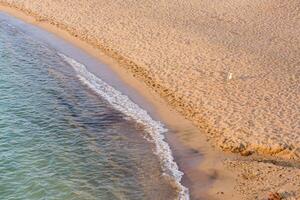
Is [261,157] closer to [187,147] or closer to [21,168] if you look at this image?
[187,147]

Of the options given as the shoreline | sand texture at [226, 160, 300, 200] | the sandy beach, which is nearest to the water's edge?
the shoreline

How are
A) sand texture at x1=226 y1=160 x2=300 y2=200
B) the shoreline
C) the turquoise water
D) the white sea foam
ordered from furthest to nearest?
the white sea foam
the shoreline
the turquoise water
sand texture at x1=226 y1=160 x2=300 y2=200

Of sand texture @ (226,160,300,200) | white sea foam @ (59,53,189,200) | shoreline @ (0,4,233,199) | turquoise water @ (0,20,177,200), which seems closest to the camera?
sand texture @ (226,160,300,200)

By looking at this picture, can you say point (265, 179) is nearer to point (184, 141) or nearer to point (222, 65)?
point (184, 141)

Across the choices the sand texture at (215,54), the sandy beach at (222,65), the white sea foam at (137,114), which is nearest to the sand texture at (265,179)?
the sandy beach at (222,65)

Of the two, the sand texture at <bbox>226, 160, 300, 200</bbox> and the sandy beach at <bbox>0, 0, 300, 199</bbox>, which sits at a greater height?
the sandy beach at <bbox>0, 0, 300, 199</bbox>

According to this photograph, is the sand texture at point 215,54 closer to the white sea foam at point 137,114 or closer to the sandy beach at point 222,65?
the sandy beach at point 222,65

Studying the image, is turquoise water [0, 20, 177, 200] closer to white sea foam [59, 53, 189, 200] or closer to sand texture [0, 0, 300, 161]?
white sea foam [59, 53, 189, 200]
